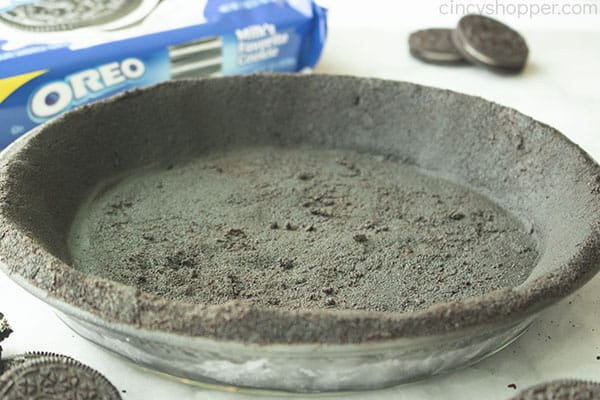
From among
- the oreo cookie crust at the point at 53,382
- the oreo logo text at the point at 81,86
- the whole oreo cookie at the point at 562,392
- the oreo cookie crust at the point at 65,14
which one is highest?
the oreo cookie crust at the point at 65,14

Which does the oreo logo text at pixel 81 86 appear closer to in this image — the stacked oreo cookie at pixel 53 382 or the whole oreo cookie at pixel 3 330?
the whole oreo cookie at pixel 3 330

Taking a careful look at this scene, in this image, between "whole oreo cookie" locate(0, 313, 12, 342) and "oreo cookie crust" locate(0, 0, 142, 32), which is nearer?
"whole oreo cookie" locate(0, 313, 12, 342)

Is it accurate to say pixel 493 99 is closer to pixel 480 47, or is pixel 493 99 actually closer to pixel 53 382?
pixel 480 47

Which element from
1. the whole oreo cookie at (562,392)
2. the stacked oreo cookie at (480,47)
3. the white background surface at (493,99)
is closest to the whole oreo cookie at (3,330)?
the white background surface at (493,99)

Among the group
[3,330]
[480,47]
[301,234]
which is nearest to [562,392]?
[301,234]

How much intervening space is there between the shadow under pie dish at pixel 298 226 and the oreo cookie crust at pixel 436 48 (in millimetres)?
634

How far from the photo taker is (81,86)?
1.57m

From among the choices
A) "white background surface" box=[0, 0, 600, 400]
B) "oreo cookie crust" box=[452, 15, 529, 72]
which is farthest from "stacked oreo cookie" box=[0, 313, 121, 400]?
"oreo cookie crust" box=[452, 15, 529, 72]

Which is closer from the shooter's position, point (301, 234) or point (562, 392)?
point (562, 392)

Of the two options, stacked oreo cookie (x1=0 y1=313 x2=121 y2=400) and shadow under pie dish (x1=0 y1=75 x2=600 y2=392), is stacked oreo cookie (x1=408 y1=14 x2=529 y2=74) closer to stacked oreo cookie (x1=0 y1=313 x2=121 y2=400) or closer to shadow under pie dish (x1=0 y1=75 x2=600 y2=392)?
shadow under pie dish (x1=0 y1=75 x2=600 y2=392)

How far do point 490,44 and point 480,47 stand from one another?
1.5 inches

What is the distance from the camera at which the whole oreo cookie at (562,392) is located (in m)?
0.82

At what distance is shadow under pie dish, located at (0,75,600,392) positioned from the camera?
837 millimetres

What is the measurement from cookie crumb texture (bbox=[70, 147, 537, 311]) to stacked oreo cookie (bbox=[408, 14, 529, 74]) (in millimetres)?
632
